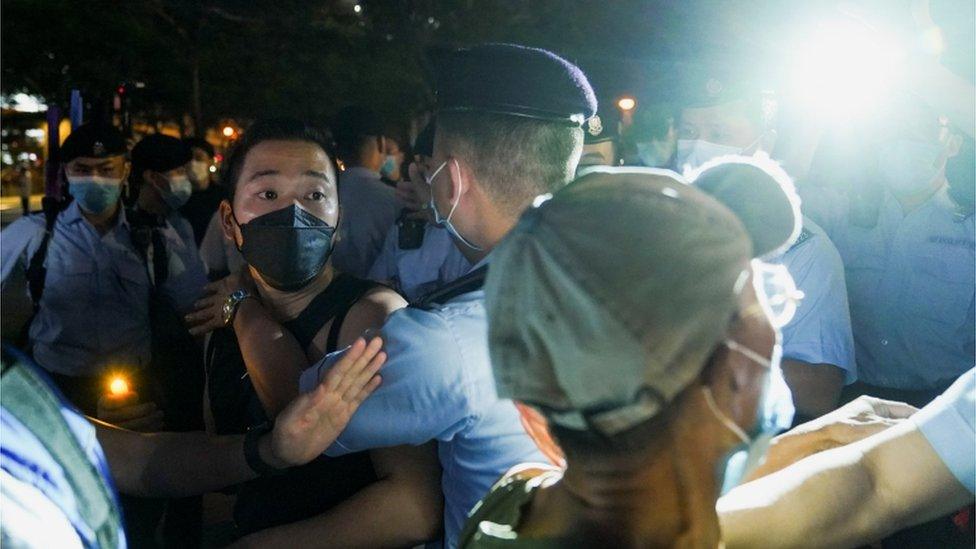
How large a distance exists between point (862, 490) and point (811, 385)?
4.86ft

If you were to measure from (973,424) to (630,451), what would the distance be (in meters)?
0.79

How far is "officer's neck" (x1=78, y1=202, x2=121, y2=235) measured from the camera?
180 inches

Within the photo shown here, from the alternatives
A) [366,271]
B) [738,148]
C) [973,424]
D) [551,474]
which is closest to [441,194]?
[551,474]

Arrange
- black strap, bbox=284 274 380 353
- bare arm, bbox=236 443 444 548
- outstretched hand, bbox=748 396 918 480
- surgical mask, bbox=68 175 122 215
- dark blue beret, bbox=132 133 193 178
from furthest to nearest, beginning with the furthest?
dark blue beret, bbox=132 133 193 178
surgical mask, bbox=68 175 122 215
black strap, bbox=284 274 380 353
bare arm, bbox=236 443 444 548
outstretched hand, bbox=748 396 918 480

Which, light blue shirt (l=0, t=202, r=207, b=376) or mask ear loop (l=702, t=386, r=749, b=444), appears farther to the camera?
light blue shirt (l=0, t=202, r=207, b=376)

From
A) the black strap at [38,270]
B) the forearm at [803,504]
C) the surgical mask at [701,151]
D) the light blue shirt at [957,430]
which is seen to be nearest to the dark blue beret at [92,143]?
the black strap at [38,270]

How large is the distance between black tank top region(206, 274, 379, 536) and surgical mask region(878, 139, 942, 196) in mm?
2545

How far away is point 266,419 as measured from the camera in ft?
7.70

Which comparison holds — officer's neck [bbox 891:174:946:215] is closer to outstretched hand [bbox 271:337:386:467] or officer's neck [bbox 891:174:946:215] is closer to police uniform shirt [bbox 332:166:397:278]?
police uniform shirt [bbox 332:166:397:278]

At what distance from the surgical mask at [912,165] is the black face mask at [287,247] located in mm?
2617

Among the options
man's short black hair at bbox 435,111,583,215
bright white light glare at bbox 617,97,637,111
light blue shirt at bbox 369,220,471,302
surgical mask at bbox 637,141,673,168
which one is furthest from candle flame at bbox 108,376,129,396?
bright white light glare at bbox 617,97,637,111

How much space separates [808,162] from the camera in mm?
4027

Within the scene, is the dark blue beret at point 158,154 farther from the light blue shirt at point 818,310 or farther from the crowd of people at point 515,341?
the light blue shirt at point 818,310

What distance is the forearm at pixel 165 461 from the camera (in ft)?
7.38
